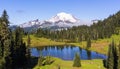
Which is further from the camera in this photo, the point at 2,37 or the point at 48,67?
the point at 48,67

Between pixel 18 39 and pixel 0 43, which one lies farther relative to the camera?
pixel 18 39

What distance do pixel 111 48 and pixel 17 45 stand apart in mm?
37975

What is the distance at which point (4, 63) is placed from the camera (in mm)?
85000

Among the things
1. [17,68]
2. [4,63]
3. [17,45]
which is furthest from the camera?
[17,45]

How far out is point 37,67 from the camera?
342ft

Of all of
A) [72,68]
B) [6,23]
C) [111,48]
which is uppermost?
[6,23]

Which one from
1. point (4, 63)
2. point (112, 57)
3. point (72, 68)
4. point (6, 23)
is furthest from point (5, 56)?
point (112, 57)

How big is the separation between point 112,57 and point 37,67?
95.1 feet

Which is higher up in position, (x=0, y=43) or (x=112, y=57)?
(x=0, y=43)

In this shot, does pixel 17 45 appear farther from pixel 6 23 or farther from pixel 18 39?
pixel 6 23

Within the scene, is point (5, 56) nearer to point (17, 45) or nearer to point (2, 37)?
point (2, 37)

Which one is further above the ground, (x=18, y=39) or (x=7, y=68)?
(x=18, y=39)

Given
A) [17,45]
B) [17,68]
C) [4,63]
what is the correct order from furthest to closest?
[17,45] < [17,68] < [4,63]

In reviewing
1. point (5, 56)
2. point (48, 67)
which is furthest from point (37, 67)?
point (5, 56)
